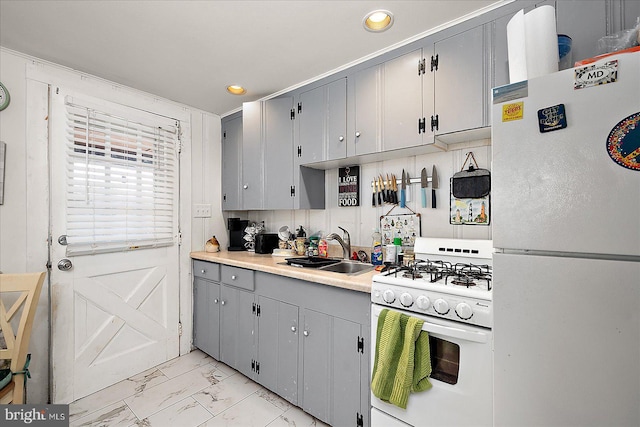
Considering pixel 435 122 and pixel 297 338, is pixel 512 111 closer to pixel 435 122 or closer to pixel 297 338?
pixel 435 122

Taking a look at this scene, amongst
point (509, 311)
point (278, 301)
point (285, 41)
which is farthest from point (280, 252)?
point (509, 311)

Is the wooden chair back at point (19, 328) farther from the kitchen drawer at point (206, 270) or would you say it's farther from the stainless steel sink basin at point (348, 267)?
the stainless steel sink basin at point (348, 267)

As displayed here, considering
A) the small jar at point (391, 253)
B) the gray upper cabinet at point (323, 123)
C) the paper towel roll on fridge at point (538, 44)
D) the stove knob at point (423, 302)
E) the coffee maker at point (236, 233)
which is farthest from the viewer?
the coffee maker at point (236, 233)

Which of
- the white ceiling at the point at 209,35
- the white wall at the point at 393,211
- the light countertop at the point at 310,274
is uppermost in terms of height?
the white ceiling at the point at 209,35

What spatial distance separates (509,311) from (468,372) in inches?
15.0

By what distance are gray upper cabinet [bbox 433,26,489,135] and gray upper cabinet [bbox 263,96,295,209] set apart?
45.9 inches

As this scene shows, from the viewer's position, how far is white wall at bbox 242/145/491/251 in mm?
1814

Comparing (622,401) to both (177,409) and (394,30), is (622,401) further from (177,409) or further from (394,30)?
(177,409)

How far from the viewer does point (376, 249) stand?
6.76ft

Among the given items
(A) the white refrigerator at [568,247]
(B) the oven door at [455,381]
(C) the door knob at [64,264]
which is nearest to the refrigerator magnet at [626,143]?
(A) the white refrigerator at [568,247]

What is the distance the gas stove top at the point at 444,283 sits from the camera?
1.18m

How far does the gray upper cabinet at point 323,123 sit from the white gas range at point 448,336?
3.32 feet

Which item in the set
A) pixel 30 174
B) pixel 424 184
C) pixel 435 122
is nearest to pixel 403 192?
pixel 424 184

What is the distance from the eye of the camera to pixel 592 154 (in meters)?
0.87
